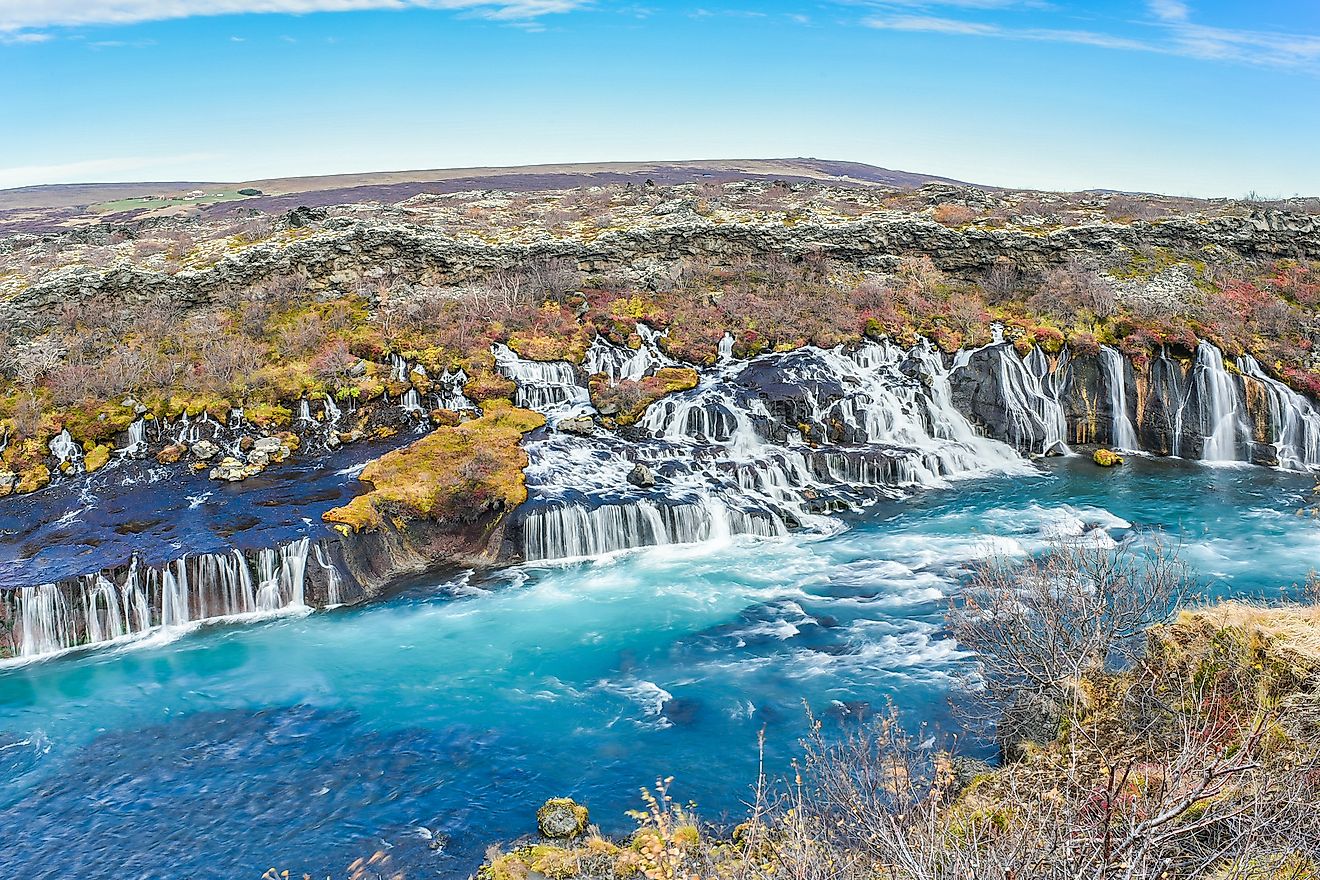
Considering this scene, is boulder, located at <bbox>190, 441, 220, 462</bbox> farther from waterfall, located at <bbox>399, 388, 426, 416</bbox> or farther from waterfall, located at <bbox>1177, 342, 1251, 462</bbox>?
waterfall, located at <bbox>1177, 342, 1251, 462</bbox>

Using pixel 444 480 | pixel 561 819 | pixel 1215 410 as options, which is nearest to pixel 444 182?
pixel 444 480

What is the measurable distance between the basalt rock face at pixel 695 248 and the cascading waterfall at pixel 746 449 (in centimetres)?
849

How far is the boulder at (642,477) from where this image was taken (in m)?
25.2

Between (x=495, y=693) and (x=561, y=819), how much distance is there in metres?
4.72

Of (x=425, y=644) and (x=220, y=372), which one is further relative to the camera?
(x=220, y=372)

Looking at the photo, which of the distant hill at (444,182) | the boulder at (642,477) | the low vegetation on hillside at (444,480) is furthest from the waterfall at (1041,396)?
the distant hill at (444,182)

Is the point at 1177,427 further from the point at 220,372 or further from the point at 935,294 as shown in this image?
the point at 220,372

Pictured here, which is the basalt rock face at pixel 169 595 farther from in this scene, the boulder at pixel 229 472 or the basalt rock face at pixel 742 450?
the boulder at pixel 229 472

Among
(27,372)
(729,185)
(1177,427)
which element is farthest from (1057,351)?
(27,372)

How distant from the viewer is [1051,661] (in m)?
12.0

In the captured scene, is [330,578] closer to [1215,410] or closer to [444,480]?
[444,480]

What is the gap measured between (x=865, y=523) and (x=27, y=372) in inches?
1174

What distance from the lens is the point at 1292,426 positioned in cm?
2873

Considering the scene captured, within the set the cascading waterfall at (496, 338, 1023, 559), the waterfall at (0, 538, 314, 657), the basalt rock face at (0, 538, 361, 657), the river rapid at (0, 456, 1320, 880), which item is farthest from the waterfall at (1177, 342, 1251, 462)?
the waterfall at (0, 538, 314, 657)
